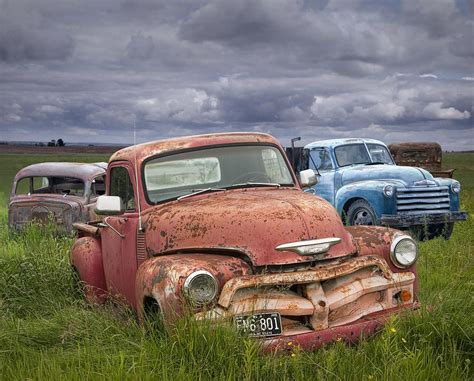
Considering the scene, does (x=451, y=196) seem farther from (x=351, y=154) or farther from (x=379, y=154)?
(x=351, y=154)

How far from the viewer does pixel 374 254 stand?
5461 mm

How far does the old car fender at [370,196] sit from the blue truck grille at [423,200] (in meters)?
0.21

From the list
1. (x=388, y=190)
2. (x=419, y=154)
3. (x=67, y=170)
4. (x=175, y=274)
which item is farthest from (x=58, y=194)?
(x=419, y=154)

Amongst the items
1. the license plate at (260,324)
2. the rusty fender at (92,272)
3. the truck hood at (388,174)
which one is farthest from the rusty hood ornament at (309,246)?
the truck hood at (388,174)

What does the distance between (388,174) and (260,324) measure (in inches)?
342

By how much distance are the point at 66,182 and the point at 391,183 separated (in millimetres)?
6262

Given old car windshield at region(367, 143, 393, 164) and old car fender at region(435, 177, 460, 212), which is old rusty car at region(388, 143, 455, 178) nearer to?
old car windshield at region(367, 143, 393, 164)

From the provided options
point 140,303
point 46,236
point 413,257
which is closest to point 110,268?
point 140,303

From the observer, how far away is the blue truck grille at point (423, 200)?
12.3 m

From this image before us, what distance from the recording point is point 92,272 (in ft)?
22.6

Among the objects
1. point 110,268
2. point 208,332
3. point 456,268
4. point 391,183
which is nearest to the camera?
point 208,332

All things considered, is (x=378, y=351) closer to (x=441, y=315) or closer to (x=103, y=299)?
(x=441, y=315)

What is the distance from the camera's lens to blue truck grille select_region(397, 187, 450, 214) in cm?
1226

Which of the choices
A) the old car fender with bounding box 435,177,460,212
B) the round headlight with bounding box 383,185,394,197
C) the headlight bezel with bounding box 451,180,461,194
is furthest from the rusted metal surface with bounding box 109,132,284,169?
the headlight bezel with bounding box 451,180,461,194
